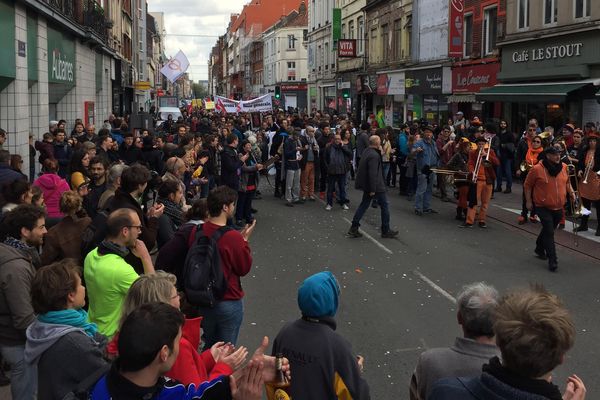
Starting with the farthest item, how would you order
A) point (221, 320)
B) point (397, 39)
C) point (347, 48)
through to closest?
1. point (347, 48)
2. point (397, 39)
3. point (221, 320)

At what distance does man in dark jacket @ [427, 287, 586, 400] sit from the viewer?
2393 millimetres

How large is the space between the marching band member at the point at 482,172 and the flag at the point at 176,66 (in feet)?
64.9

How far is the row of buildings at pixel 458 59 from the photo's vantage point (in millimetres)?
19734

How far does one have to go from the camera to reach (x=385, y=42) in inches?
1521

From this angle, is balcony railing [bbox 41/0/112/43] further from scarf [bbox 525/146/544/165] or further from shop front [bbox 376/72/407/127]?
shop front [bbox 376/72/407/127]

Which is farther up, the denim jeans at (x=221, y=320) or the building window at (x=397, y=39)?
the building window at (x=397, y=39)

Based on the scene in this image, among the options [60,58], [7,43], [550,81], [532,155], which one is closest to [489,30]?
[550,81]

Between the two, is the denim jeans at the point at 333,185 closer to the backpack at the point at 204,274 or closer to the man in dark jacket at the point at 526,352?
the backpack at the point at 204,274

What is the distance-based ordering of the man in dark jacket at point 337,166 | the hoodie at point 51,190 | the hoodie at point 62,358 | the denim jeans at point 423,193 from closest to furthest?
the hoodie at point 62,358
the hoodie at point 51,190
the denim jeans at point 423,193
the man in dark jacket at point 337,166

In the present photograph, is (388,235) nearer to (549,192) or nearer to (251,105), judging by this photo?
(549,192)

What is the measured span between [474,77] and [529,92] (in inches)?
212

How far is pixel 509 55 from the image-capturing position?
927 inches

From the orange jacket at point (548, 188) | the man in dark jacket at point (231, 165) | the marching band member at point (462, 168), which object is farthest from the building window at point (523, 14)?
the orange jacket at point (548, 188)

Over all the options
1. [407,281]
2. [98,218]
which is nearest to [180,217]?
[98,218]
